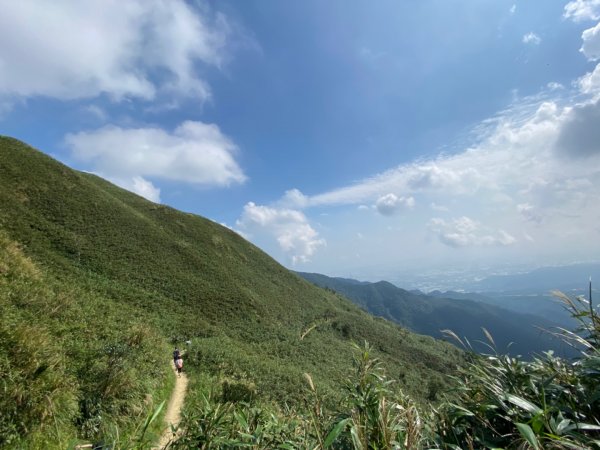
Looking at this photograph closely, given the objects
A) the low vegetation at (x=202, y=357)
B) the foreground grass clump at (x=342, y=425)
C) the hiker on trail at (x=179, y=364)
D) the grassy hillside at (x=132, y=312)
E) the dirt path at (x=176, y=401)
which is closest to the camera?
the foreground grass clump at (x=342, y=425)

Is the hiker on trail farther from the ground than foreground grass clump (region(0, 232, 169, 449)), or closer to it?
closer to it

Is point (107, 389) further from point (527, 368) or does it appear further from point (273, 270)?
point (273, 270)

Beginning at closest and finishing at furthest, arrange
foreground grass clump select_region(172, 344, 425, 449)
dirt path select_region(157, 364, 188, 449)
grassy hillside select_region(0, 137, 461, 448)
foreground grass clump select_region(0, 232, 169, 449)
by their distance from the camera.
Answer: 1. foreground grass clump select_region(172, 344, 425, 449)
2. foreground grass clump select_region(0, 232, 169, 449)
3. grassy hillside select_region(0, 137, 461, 448)
4. dirt path select_region(157, 364, 188, 449)

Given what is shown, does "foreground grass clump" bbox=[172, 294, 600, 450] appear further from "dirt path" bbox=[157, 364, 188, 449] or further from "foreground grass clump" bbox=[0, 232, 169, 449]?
"dirt path" bbox=[157, 364, 188, 449]

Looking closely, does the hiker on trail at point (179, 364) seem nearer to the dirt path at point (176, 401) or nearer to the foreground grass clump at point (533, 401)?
the dirt path at point (176, 401)

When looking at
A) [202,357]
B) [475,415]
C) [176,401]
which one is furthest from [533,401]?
[202,357]

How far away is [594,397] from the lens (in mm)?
2641

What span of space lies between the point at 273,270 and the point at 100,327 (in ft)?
183

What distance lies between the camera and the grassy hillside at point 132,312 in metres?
9.88

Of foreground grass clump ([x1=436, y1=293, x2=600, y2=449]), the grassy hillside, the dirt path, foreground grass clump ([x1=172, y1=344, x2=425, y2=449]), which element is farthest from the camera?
the dirt path

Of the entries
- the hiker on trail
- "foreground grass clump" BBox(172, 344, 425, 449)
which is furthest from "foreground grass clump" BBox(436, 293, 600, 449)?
the hiker on trail

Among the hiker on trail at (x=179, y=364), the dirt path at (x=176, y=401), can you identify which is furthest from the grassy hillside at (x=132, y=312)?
the hiker on trail at (x=179, y=364)

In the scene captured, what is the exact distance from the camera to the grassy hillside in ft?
32.4

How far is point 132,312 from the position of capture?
1126 inches
